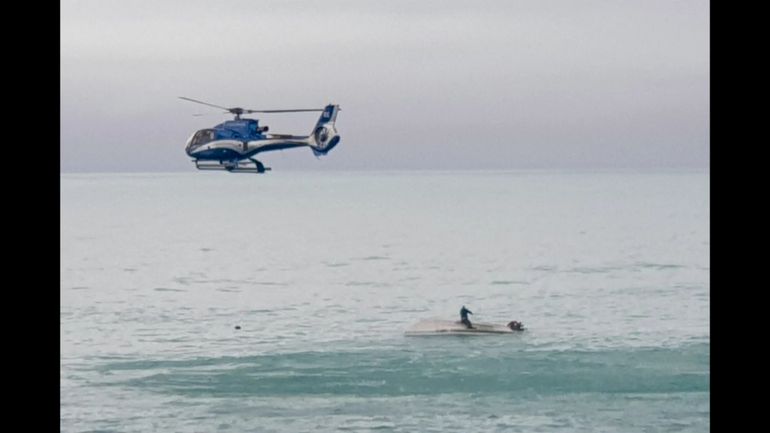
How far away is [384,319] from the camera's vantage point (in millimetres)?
17125

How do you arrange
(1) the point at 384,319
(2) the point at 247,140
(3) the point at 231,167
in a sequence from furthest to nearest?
1. (1) the point at 384,319
2. (2) the point at 247,140
3. (3) the point at 231,167

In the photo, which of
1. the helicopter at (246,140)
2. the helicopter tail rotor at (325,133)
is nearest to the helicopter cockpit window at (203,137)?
the helicopter at (246,140)

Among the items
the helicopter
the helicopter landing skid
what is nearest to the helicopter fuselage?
the helicopter

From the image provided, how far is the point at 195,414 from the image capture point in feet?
38.0

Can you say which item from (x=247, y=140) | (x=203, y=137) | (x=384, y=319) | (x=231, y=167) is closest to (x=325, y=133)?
(x=247, y=140)

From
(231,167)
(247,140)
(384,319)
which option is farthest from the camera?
(384,319)

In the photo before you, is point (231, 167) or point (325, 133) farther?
point (325, 133)

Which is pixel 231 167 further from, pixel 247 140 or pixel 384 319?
pixel 384 319

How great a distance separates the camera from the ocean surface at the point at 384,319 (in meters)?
11.6

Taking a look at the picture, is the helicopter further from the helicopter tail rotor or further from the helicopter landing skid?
the helicopter landing skid

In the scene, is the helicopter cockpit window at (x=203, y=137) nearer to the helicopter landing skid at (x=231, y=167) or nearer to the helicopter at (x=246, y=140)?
the helicopter at (x=246, y=140)
